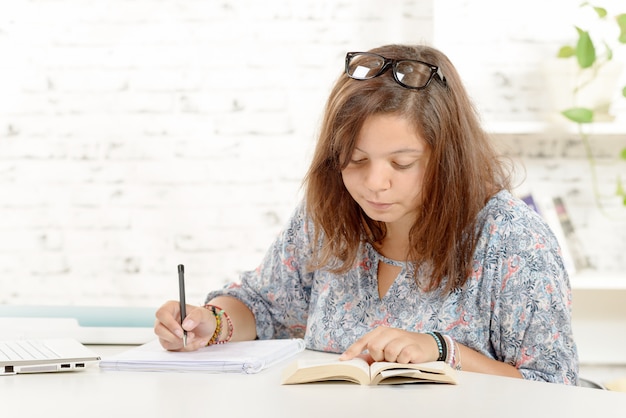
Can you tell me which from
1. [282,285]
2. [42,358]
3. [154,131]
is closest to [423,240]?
[282,285]

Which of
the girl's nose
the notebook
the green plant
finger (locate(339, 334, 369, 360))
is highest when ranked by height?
the green plant

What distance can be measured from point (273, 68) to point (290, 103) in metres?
0.14

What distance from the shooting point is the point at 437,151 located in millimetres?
1508

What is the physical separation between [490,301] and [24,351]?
0.78 meters

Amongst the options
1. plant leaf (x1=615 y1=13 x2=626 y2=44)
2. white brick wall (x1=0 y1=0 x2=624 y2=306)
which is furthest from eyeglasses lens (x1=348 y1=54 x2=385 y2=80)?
white brick wall (x1=0 y1=0 x2=624 y2=306)

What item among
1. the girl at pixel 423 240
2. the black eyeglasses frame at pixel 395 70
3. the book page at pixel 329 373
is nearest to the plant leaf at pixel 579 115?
the girl at pixel 423 240

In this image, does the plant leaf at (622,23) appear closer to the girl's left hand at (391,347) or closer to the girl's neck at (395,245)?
the girl's neck at (395,245)

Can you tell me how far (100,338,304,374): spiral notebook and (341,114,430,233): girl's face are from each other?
30 cm

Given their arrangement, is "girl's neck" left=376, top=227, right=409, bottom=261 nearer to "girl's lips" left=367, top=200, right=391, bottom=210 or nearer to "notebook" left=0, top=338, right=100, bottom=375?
"girl's lips" left=367, top=200, right=391, bottom=210

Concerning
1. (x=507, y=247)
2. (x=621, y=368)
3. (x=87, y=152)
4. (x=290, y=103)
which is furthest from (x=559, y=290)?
(x=87, y=152)

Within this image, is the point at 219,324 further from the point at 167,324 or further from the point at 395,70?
the point at 395,70

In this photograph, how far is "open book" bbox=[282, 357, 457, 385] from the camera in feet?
3.78

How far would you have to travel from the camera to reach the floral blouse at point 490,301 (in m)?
1.43

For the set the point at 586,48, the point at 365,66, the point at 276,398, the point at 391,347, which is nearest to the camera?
the point at 276,398
